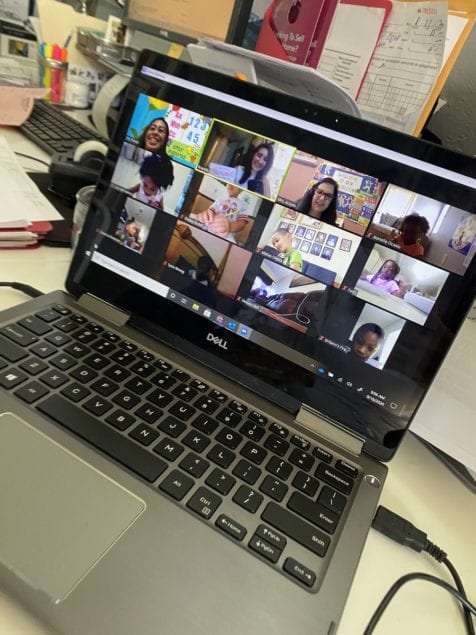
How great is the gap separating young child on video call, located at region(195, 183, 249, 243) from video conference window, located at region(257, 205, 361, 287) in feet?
0.11

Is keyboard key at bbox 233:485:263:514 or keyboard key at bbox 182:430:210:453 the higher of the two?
keyboard key at bbox 182:430:210:453

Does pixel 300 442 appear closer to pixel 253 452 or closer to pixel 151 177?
pixel 253 452

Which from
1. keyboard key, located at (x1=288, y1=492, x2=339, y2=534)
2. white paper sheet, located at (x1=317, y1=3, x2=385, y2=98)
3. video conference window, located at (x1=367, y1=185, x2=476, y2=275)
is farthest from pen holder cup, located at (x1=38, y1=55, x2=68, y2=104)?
keyboard key, located at (x1=288, y1=492, x2=339, y2=534)

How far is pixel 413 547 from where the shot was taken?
0.43m

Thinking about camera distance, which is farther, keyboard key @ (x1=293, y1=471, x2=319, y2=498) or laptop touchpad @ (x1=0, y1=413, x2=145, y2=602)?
keyboard key @ (x1=293, y1=471, x2=319, y2=498)

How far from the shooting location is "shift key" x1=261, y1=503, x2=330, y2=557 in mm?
379

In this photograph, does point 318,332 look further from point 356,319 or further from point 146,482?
point 146,482

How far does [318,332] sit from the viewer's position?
0.50 m

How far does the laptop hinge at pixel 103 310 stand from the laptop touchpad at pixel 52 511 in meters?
0.19

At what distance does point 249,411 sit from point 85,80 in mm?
1270

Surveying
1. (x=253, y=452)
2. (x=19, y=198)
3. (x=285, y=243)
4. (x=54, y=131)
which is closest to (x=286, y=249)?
(x=285, y=243)

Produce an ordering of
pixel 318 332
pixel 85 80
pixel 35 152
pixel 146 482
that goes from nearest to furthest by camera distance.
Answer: pixel 146 482, pixel 318 332, pixel 35 152, pixel 85 80

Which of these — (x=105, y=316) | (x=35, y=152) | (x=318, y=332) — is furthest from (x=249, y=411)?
(x=35, y=152)

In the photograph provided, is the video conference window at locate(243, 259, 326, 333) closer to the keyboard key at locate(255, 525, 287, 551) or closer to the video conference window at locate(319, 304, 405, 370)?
the video conference window at locate(319, 304, 405, 370)
